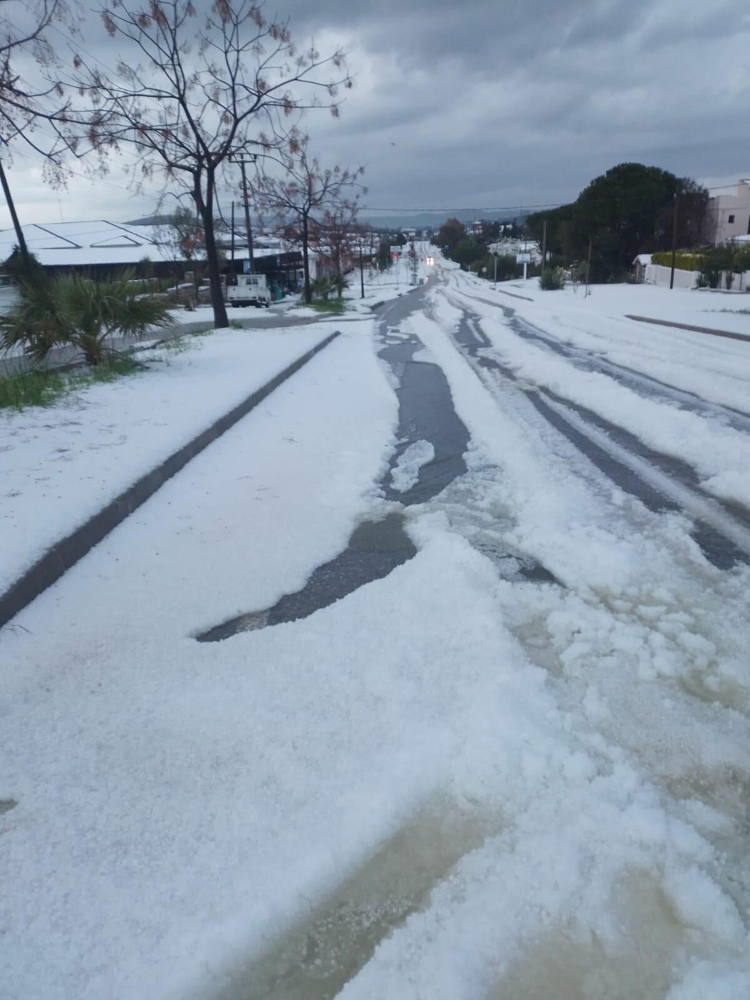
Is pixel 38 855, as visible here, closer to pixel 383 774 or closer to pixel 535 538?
pixel 383 774

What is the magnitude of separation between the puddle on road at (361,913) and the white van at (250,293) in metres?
40.1

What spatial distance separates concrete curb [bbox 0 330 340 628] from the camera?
3.69 m

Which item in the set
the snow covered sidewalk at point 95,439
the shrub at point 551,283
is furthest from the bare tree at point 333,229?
the snow covered sidewalk at point 95,439

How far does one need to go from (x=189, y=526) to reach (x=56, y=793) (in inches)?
103

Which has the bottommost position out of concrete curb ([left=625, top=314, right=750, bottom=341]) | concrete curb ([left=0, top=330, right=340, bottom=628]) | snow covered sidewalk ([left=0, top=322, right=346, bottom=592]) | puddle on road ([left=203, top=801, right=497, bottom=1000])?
concrete curb ([left=625, top=314, right=750, bottom=341])

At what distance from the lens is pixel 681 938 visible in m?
1.91

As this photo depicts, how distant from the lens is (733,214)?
214 ft

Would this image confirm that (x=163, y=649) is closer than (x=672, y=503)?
Yes

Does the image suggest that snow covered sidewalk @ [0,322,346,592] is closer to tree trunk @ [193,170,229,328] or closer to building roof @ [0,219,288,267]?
tree trunk @ [193,170,229,328]

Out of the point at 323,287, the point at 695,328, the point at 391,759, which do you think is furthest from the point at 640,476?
the point at 323,287

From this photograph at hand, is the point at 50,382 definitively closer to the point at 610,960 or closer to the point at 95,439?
the point at 95,439

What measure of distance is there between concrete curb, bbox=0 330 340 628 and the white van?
3500 centimetres

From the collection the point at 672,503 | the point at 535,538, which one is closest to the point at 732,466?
the point at 672,503

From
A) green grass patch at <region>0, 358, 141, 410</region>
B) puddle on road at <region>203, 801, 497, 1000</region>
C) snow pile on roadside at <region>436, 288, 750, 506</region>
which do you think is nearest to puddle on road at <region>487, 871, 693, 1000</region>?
puddle on road at <region>203, 801, 497, 1000</region>
